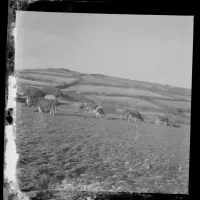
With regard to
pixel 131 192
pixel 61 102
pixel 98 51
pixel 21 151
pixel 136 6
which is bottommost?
pixel 131 192

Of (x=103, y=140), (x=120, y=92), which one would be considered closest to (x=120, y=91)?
(x=120, y=92)

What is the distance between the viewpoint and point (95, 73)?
36.4 inches

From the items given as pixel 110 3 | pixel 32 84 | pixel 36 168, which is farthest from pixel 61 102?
pixel 110 3

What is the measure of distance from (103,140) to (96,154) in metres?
0.05

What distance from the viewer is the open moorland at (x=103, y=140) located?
0.89 m

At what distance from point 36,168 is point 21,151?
0.24ft

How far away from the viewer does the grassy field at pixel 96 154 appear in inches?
35.0

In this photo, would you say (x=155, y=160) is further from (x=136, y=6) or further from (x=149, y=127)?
(x=136, y=6)

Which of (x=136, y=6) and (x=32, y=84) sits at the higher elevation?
(x=136, y=6)

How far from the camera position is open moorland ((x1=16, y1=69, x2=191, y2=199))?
0.89 m

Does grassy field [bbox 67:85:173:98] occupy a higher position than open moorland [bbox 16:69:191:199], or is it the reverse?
grassy field [bbox 67:85:173:98]

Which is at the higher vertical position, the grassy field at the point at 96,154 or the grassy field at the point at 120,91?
the grassy field at the point at 120,91

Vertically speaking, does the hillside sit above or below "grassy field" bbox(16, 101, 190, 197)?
above

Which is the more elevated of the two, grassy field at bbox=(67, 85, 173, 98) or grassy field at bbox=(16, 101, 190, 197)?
grassy field at bbox=(67, 85, 173, 98)
